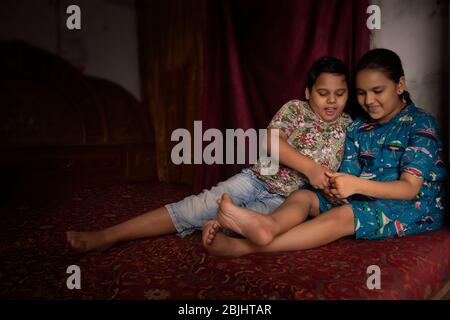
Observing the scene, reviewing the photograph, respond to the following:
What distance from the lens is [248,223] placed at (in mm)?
993

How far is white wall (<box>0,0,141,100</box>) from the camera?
2.36 m

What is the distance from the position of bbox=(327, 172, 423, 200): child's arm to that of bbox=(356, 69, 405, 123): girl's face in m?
0.27

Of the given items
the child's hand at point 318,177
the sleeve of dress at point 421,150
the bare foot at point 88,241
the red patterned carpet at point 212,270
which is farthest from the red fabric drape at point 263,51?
the bare foot at point 88,241

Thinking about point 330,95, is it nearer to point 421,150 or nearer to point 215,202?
point 421,150

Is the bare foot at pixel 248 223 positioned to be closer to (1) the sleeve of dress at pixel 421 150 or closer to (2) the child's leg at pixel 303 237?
(2) the child's leg at pixel 303 237

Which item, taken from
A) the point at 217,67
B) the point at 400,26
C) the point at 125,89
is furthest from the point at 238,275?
the point at 125,89

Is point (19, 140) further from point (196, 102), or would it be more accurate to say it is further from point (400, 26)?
point (400, 26)

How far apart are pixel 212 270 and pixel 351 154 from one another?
710 mm

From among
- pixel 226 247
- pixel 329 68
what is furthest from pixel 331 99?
pixel 226 247

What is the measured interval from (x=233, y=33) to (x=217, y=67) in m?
0.20

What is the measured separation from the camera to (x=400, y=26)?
1.44m

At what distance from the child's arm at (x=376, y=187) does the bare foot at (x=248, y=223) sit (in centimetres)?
23

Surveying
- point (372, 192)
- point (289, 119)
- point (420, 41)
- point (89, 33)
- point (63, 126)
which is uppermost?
point (89, 33)
